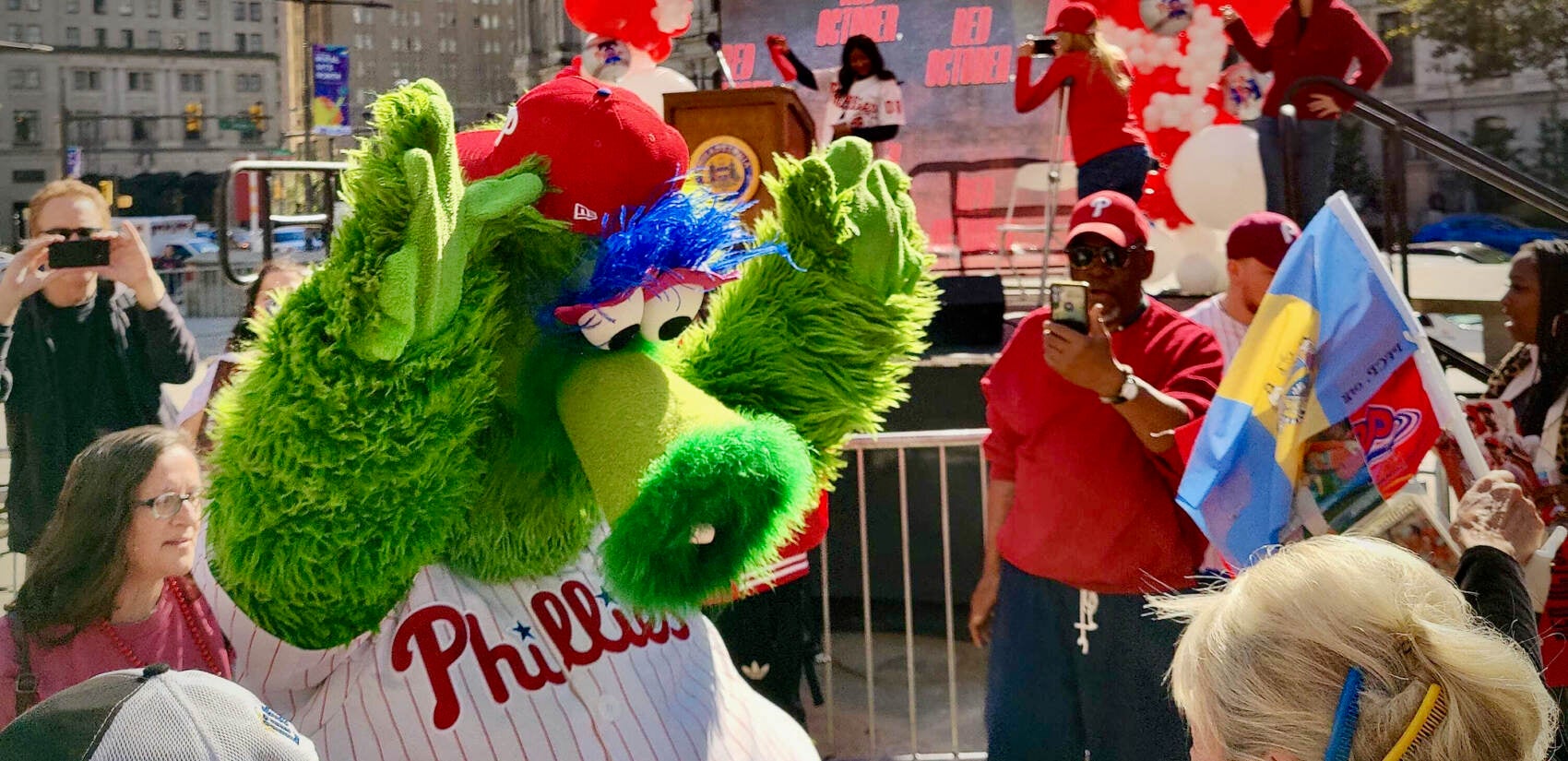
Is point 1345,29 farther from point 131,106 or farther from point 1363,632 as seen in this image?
point 131,106

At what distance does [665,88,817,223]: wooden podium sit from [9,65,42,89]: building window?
2782 cm

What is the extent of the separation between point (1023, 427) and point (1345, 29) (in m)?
2.84

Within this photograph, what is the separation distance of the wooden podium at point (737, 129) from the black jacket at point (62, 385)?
1.86m

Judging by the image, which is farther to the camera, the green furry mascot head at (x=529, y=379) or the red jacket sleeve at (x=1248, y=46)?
the red jacket sleeve at (x=1248, y=46)

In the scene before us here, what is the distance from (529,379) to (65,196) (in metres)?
2.56

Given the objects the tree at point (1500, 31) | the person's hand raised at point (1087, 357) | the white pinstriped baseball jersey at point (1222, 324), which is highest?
the tree at point (1500, 31)

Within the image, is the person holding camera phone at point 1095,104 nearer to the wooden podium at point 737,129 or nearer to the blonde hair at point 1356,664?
the wooden podium at point 737,129

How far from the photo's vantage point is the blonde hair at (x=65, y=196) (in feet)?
12.0

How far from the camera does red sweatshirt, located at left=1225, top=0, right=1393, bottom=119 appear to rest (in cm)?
487

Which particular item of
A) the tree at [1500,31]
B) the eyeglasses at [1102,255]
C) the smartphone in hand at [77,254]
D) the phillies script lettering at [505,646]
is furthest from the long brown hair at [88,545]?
the tree at [1500,31]

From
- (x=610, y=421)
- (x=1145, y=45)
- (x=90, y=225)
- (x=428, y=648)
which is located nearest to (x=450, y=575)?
(x=428, y=648)

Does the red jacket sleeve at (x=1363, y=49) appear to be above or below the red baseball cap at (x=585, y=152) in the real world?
above

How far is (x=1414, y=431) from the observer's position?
211 cm

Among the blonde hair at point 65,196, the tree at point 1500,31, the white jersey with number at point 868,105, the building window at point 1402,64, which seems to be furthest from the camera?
the building window at point 1402,64
